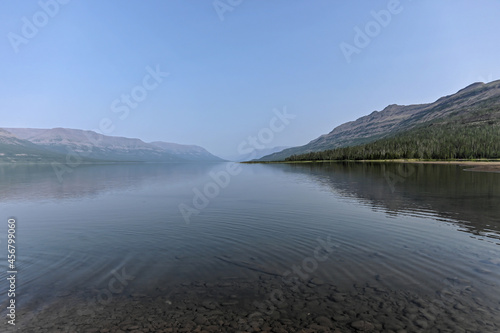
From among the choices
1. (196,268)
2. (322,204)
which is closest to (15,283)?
(196,268)

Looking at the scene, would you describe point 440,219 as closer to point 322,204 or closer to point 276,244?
point 322,204

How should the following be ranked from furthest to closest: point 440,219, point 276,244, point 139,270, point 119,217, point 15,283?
point 119,217 < point 440,219 < point 276,244 < point 139,270 < point 15,283

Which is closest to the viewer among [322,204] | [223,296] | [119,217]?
[223,296]

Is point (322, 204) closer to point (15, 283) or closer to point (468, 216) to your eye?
point (468, 216)

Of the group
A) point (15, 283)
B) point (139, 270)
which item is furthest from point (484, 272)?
point (15, 283)

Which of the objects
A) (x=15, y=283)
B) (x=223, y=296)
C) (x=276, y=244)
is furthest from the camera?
(x=276, y=244)

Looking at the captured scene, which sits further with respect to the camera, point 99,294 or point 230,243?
point 230,243

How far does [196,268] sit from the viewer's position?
17734mm

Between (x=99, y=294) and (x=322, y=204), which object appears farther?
(x=322, y=204)

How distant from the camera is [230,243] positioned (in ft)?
77.2

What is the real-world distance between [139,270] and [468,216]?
37.3 metres

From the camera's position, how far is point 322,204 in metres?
42.2

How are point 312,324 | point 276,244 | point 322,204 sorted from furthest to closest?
point 322,204 → point 276,244 → point 312,324

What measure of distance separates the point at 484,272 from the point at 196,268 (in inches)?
725
